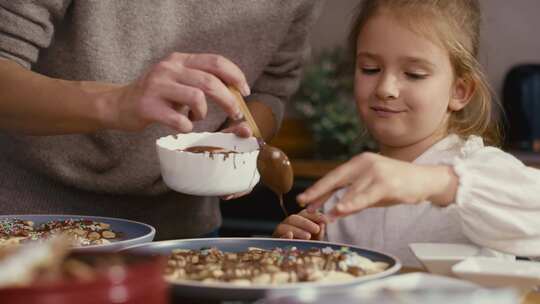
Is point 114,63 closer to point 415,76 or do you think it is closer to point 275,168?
point 275,168

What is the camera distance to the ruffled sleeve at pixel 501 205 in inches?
52.9

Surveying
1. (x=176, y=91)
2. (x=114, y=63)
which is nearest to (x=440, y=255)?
(x=176, y=91)

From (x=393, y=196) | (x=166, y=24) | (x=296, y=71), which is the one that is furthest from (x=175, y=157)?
(x=296, y=71)

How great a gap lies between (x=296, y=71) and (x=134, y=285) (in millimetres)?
1510

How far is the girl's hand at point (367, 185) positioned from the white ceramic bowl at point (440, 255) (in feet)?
0.28

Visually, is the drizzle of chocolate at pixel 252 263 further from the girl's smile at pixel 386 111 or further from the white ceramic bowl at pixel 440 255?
the girl's smile at pixel 386 111

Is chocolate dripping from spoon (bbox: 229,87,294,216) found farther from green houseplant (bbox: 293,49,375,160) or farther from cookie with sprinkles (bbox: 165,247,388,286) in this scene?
green houseplant (bbox: 293,49,375,160)

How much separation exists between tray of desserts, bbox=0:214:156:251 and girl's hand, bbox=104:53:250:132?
0.21 metres

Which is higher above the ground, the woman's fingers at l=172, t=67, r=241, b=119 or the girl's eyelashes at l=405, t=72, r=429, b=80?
the girl's eyelashes at l=405, t=72, r=429, b=80

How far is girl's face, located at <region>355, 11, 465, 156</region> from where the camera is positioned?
1.79 m

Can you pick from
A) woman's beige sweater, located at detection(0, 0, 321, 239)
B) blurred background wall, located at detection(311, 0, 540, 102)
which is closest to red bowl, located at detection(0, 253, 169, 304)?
woman's beige sweater, located at detection(0, 0, 321, 239)

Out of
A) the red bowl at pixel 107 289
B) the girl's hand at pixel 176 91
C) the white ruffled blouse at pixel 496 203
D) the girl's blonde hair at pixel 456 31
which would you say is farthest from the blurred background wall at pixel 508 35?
the red bowl at pixel 107 289

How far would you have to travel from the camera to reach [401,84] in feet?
5.86

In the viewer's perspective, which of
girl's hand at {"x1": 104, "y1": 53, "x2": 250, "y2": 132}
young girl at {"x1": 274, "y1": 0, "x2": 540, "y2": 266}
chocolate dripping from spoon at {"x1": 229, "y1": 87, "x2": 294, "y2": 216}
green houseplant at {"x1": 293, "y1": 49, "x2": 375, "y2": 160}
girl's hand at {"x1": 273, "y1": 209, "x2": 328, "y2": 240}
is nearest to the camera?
girl's hand at {"x1": 104, "y1": 53, "x2": 250, "y2": 132}
